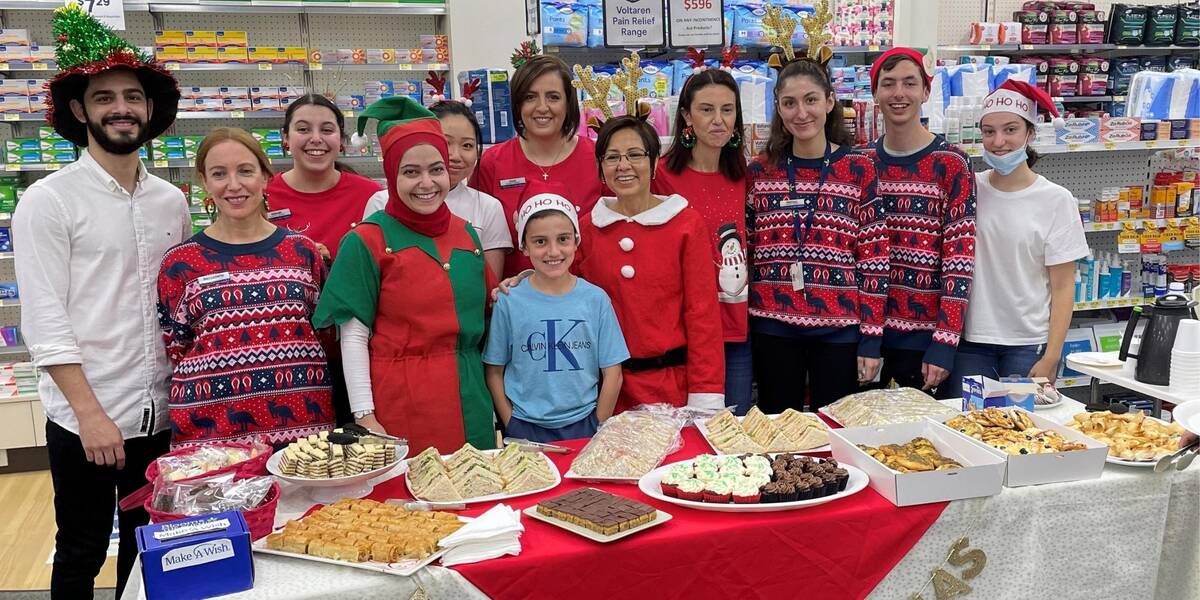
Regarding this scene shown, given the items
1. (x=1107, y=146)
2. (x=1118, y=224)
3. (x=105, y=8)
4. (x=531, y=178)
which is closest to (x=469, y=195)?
(x=531, y=178)

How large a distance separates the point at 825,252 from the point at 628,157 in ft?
2.58

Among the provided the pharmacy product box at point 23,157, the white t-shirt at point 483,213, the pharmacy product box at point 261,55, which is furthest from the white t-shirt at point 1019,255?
the pharmacy product box at point 23,157

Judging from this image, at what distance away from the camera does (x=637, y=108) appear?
302 cm

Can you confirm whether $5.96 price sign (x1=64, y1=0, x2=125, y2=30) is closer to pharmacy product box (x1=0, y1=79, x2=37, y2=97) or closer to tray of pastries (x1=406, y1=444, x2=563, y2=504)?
pharmacy product box (x1=0, y1=79, x2=37, y2=97)

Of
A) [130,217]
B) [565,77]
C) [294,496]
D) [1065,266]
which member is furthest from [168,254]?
[1065,266]

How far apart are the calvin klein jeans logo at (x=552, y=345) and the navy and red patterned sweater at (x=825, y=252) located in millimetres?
807

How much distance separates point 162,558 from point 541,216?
138 cm

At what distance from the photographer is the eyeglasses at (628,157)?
2787 mm

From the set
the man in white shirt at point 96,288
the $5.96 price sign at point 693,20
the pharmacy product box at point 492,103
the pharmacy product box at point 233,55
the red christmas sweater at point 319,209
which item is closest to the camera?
the man in white shirt at point 96,288

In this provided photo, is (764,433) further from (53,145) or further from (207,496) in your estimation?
(53,145)

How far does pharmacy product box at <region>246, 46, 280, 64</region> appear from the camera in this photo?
558 cm

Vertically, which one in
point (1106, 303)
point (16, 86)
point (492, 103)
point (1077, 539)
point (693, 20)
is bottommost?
point (1106, 303)

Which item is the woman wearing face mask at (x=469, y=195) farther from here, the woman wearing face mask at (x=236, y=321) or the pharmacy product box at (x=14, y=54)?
the pharmacy product box at (x=14, y=54)

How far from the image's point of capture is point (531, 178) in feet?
10.4
